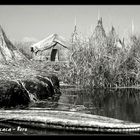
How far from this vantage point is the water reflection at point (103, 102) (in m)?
5.62

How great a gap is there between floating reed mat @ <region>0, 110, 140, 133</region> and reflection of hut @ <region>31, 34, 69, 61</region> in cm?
155

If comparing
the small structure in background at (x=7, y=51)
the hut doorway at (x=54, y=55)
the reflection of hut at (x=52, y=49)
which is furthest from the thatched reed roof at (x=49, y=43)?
the small structure in background at (x=7, y=51)

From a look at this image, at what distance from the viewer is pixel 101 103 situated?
19.8 feet

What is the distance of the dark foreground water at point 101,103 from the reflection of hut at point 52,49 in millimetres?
915

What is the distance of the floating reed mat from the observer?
5189 millimetres

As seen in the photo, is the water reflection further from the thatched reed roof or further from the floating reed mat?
the thatched reed roof

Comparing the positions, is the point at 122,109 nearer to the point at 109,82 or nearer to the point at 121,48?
the point at 109,82

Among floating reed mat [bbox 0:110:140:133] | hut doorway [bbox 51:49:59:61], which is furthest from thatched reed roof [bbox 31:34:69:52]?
floating reed mat [bbox 0:110:140:133]

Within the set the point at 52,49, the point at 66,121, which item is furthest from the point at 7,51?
the point at 66,121

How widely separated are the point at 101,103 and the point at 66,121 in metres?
0.91

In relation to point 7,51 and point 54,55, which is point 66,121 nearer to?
point 7,51

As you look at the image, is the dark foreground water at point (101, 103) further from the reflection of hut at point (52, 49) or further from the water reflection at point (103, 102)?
the reflection of hut at point (52, 49)

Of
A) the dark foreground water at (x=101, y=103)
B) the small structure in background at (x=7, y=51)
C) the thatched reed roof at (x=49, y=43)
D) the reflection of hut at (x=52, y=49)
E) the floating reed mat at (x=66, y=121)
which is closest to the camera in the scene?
the floating reed mat at (x=66, y=121)
